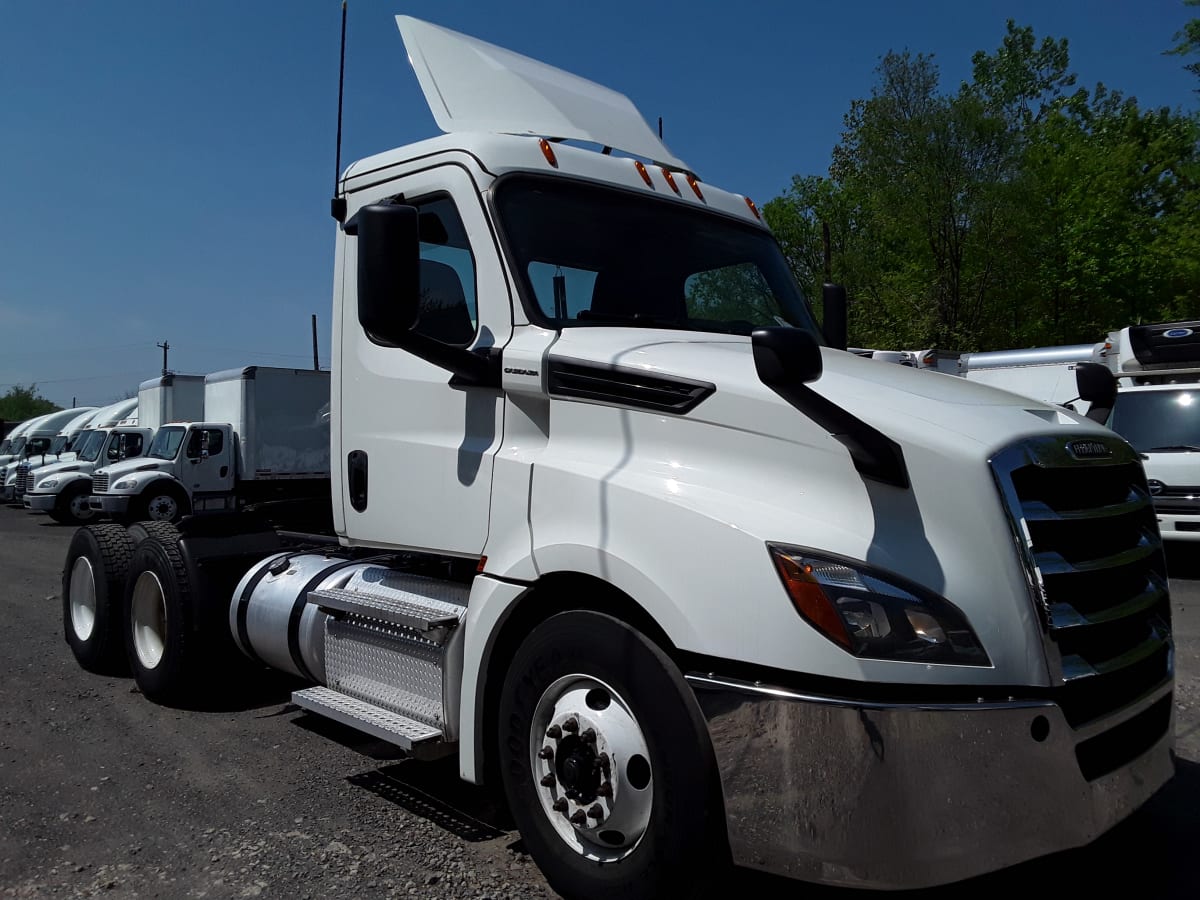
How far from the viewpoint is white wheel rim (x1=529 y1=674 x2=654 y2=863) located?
3.05 metres

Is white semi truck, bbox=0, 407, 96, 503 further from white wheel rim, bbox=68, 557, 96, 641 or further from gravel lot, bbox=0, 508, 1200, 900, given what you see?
gravel lot, bbox=0, 508, 1200, 900

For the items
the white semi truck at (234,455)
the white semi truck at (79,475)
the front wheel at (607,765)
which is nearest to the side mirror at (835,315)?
the front wheel at (607,765)

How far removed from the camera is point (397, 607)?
4074mm

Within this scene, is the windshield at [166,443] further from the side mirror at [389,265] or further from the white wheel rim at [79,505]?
the side mirror at [389,265]

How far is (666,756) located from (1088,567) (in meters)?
1.37

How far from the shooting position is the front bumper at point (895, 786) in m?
2.54

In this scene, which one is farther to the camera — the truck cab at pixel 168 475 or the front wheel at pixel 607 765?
the truck cab at pixel 168 475

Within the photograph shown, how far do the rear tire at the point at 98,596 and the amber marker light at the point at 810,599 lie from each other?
16.8 ft

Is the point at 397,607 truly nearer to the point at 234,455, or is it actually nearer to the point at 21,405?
the point at 234,455

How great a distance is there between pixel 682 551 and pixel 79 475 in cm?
2374

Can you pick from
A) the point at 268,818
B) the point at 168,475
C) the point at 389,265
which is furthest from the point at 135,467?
the point at 389,265

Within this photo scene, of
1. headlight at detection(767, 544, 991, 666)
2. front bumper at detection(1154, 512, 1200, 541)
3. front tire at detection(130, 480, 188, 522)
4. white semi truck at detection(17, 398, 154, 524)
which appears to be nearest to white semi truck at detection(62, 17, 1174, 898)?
headlight at detection(767, 544, 991, 666)

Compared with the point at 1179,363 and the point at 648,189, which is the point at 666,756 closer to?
the point at 648,189

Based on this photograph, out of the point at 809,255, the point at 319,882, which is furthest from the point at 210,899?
the point at 809,255
